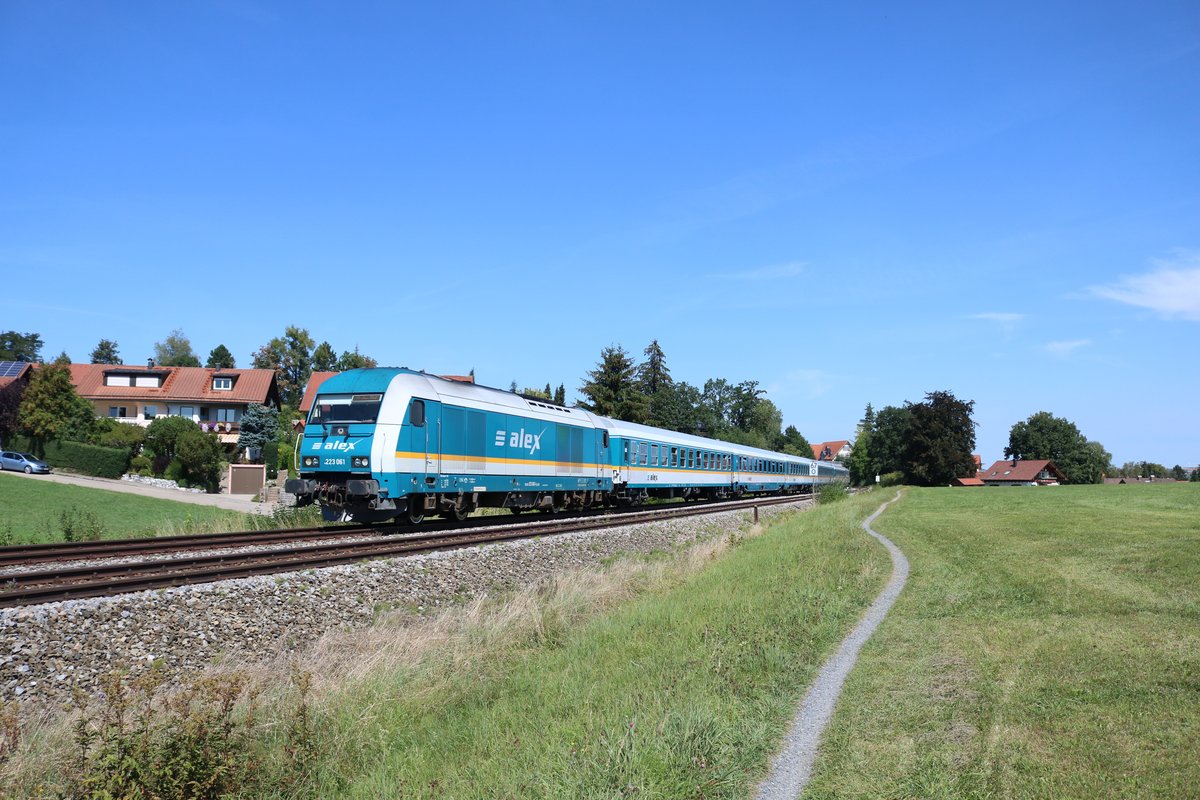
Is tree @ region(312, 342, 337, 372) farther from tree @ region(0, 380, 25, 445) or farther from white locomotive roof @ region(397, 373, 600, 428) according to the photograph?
white locomotive roof @ region(397, 373, 600, 428)

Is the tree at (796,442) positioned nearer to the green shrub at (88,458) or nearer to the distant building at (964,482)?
the distant building at (964,482)

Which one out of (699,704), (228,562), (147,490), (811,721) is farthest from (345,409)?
(147,490)

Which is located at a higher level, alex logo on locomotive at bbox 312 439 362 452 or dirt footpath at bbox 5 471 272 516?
alex logo on locomotive at bbox 312 439 362 452

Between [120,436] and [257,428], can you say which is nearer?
[120,436]

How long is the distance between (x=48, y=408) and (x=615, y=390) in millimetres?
47851

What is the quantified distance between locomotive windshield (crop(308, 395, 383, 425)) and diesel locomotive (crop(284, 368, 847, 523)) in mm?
28

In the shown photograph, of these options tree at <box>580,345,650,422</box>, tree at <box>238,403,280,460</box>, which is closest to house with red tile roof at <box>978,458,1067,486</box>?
tree at <box>580,345,650,422</box>

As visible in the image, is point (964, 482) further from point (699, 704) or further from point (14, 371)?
point (699, 704)

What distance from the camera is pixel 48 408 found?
56.8 m

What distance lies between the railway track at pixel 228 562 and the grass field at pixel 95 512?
14.6 ft

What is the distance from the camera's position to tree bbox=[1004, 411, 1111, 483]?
149m

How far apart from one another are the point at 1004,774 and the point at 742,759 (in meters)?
1.70

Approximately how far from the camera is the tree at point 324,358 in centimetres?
10931

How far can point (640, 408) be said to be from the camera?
8325 centimetres
